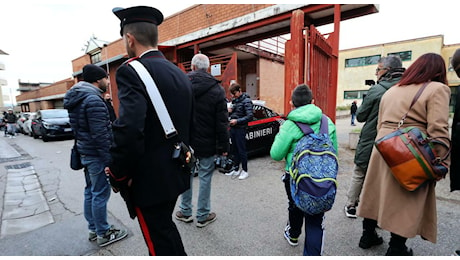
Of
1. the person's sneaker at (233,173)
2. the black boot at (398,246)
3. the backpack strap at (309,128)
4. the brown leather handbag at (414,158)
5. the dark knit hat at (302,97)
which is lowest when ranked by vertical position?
the person's sneaker at (233,173)

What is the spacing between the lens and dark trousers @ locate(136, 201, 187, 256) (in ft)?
5.18

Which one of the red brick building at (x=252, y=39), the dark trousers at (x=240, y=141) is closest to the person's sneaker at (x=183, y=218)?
the dark trousers at (x=240, y=141)

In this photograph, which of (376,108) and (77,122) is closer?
(77,122)

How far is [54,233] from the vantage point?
8.85ft

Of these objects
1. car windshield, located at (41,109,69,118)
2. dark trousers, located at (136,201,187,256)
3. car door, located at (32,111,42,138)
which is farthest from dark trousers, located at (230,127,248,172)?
car door, located at (32,111,42,138)

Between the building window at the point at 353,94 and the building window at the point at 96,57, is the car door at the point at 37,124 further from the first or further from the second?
the building window at the point at 353,94

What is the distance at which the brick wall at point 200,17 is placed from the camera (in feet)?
22.1

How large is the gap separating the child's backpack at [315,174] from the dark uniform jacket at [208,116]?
1.16 meters

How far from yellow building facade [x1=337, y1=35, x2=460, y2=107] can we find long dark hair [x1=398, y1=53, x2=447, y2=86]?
2154 cm

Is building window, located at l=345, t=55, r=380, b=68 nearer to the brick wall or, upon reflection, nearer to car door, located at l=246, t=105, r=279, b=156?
the brick wall

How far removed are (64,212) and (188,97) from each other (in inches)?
120
